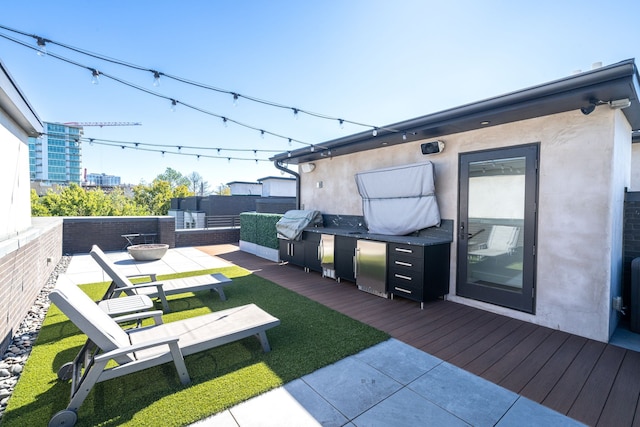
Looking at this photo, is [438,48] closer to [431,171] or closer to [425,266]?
[431,171]

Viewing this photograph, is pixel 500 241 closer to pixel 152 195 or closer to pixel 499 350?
pixel 499 350

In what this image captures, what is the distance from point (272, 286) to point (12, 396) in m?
3.67

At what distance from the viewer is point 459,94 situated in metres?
4.77

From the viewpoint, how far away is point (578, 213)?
367 cm

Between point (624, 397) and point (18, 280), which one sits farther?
point (18, 280)

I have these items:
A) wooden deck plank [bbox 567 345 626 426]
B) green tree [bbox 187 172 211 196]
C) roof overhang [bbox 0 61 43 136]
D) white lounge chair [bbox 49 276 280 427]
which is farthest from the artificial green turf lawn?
green tree [bbox 187 172 211 196]

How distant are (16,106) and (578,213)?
23.1 ft

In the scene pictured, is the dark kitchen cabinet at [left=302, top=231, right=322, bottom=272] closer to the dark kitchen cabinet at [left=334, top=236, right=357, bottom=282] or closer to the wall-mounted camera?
the dark kitchen cabinet at [left=334, top=236, right=357, bottom=282]

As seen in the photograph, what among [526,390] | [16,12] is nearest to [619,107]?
[526,390]

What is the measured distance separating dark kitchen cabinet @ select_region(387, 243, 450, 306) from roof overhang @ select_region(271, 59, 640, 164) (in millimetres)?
1916

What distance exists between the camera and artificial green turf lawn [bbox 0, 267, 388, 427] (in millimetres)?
2146

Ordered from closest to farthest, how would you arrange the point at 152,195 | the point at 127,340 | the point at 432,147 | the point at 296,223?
the point at 127,340 < the point at 432,147 < the point at 296,223 < the point at 152,195

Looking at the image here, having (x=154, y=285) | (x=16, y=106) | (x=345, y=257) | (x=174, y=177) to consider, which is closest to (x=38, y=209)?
(x=16, y=106)

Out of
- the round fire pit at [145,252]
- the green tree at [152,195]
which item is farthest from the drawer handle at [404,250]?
the green tree at [152,195]
